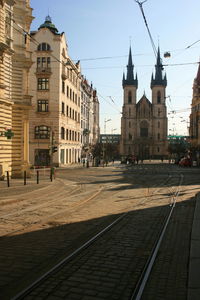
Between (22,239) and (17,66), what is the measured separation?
19.7 meters

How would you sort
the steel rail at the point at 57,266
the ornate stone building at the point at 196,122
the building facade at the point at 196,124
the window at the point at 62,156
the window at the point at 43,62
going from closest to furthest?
the steel rail at the point at 57,266 → the window at the point at 43,62 → the window at the point at 62,156 → the building facade at the point at 196,124 → the ornate stone building at the point at 196,122

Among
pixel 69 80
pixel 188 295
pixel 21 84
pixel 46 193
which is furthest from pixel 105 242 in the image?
pixel 69 80

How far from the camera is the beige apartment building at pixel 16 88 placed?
23.0 metres

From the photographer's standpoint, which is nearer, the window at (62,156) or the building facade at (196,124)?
the window at (62,156)

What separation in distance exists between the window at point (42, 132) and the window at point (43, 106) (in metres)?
2.44

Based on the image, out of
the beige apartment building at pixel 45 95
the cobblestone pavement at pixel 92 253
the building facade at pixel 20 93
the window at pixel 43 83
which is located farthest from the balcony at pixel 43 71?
the cobblestone pavement at pixel 92 253

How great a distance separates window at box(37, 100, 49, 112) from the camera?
44875mm

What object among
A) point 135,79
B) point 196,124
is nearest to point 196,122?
point 196,124

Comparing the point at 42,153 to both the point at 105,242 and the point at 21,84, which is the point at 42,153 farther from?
the point at 105,242

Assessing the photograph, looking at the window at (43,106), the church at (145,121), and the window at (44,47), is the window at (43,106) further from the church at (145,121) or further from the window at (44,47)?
the church at (145,121)

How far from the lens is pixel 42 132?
147 feet

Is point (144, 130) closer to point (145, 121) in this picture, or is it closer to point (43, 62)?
point (145, 121)

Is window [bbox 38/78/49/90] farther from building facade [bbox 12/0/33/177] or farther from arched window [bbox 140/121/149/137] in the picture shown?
arched window [bbox 140/121/149/137]

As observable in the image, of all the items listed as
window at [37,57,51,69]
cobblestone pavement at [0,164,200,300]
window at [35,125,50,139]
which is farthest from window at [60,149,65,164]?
cobblestone pavement at [0,164,200,300]
